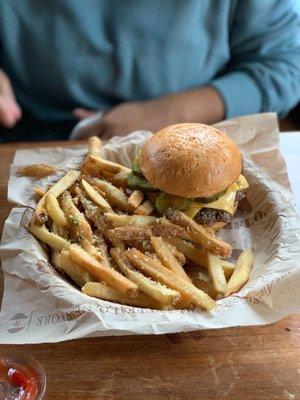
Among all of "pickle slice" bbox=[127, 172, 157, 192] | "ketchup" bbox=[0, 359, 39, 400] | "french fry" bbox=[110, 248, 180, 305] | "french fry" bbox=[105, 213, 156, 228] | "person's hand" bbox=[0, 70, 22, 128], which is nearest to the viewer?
"ketchup" bbox=[0, 359, 39, 400]

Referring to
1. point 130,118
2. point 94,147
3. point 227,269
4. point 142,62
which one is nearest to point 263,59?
point 142,62

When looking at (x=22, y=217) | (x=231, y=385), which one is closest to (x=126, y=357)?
(x=231, y=385)

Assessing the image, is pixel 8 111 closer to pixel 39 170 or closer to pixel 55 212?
pixel 39 170

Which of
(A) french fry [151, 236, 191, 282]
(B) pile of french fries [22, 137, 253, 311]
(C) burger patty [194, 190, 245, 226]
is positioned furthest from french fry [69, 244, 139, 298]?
(C) burger patty [194, 190, 245, 226]

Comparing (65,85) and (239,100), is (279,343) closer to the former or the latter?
(239,100)

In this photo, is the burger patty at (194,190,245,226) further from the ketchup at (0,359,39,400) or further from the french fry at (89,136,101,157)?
the ketchup at (0,359,39,400)
